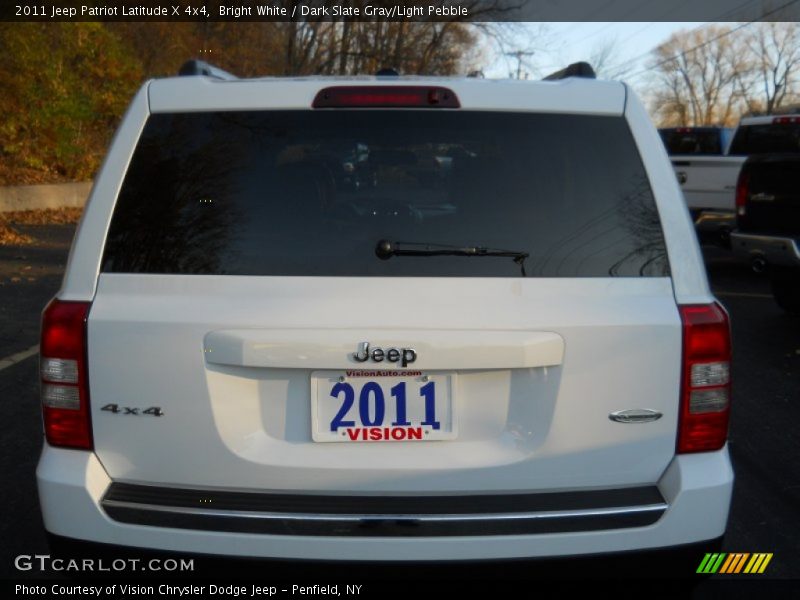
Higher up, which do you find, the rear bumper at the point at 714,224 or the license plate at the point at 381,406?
the license plate at the point at 381,406

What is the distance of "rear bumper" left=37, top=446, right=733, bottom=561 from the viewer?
2598 millimetres

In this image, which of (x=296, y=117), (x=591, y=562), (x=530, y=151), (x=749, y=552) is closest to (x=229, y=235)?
(x=296, y=117)

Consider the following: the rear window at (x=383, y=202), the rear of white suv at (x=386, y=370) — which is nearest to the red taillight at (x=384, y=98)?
the rear window at (x=383, y=202)

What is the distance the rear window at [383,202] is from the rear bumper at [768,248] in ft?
20.9

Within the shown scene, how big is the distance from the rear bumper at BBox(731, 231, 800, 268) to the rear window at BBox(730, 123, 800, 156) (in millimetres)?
4313

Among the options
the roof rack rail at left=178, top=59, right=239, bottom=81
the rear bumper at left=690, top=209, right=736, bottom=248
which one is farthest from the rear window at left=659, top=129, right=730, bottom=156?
the roof rack rail at left=178, top=59, right=239, bottom=81

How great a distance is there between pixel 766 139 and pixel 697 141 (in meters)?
2.36

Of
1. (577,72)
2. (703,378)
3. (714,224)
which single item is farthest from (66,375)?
(714,224)

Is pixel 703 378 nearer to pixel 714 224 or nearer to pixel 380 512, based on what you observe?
pixel 380 512

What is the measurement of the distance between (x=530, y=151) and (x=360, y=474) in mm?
1116

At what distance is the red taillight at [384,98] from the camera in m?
2.88

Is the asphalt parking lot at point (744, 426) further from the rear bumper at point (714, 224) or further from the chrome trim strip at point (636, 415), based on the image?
the rear bumper at point (714, 224)

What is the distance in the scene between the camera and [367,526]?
2.61 metres

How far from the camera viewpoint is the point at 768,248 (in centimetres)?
898
